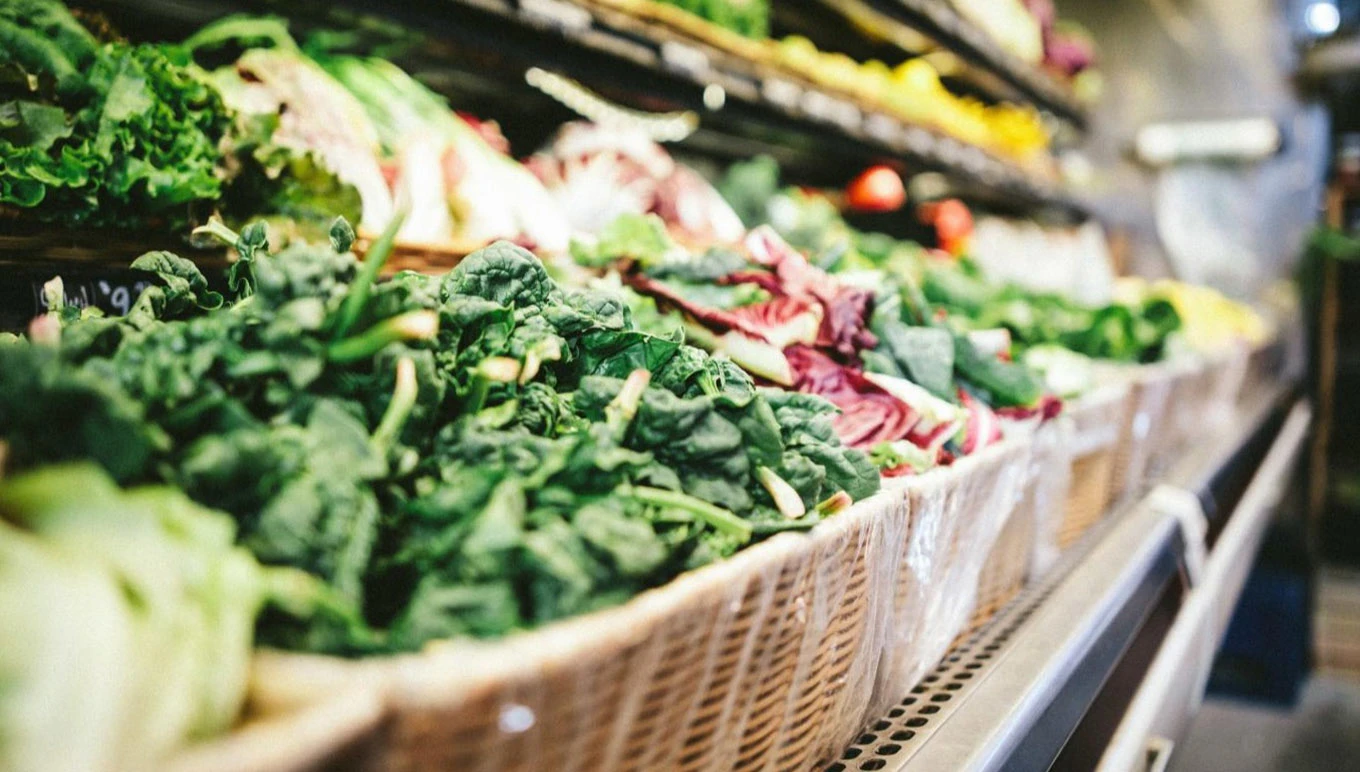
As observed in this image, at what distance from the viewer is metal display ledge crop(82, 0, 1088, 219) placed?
187cm

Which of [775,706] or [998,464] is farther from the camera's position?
[998,464]

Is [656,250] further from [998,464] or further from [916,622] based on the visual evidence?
[916,622]

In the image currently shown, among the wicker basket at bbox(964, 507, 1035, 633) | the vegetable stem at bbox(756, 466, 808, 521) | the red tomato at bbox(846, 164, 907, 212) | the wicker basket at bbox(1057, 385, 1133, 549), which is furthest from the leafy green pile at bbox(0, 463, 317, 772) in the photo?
the red tomato at bbox(846, 164, 907, 212)

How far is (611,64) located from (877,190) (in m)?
2.04

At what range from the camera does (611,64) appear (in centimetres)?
232

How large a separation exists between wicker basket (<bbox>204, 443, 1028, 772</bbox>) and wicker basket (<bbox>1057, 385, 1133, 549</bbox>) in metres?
0.67

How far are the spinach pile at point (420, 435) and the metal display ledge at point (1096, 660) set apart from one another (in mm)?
284

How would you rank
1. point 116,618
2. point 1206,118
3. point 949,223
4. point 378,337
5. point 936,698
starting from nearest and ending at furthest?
1. point 116,618
2. point 378,337
3. point 936,698
4. point 949,223
5. point 1206,118

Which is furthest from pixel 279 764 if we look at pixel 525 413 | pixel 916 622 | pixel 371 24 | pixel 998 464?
pixel 371 24

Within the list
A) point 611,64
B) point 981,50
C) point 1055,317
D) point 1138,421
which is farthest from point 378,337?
point 981,50

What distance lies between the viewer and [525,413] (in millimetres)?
963

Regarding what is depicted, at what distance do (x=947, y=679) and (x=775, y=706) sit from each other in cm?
44

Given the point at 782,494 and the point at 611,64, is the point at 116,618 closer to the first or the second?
the point at 782,494

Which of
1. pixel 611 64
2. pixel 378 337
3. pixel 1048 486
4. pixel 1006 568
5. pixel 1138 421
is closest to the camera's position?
pixel 378 337
